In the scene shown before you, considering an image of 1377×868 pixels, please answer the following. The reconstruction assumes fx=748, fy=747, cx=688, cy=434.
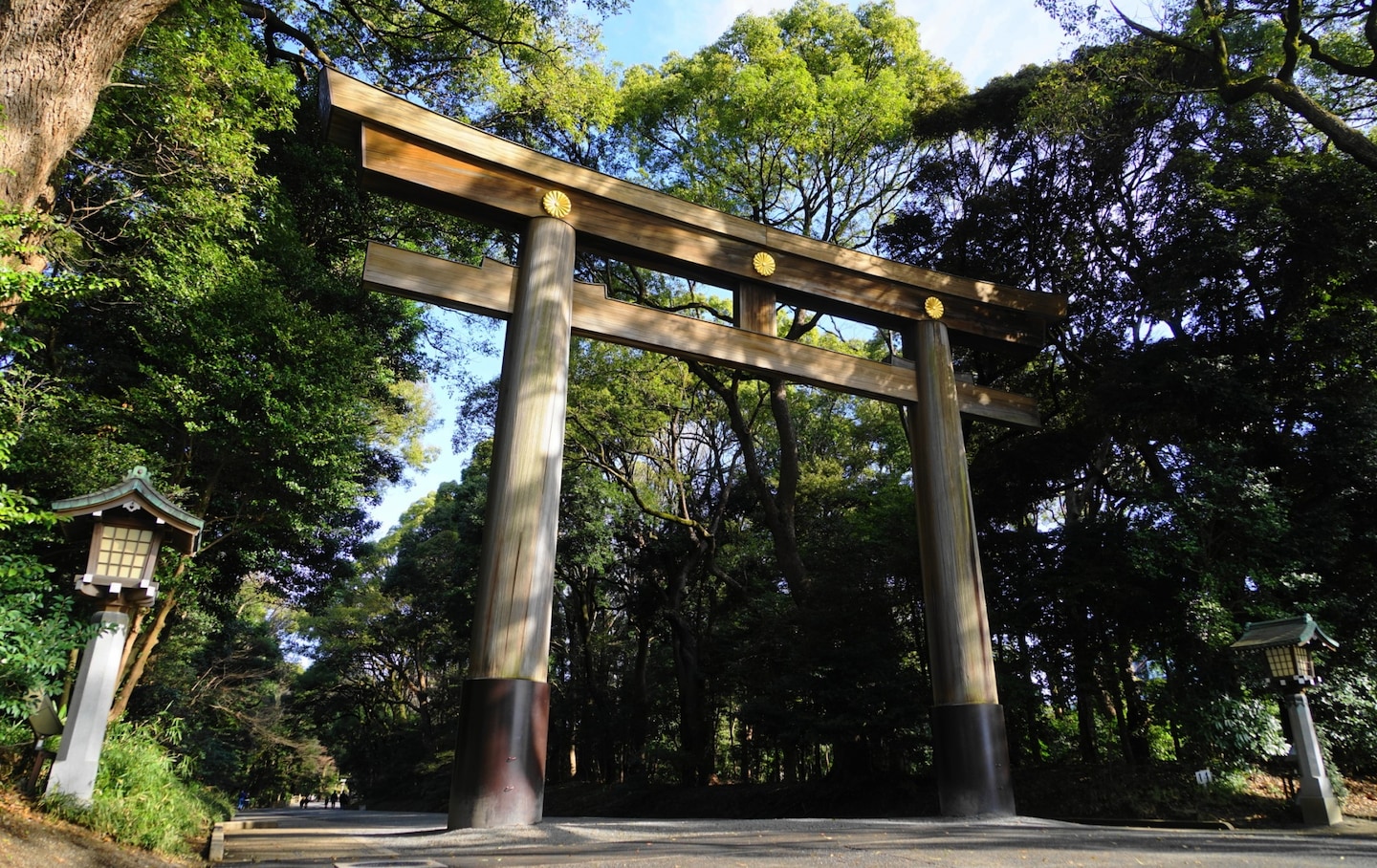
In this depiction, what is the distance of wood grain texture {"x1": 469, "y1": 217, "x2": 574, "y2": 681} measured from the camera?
196 inches

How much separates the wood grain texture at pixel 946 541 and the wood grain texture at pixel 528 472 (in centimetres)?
362

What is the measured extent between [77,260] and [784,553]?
30.3 feet

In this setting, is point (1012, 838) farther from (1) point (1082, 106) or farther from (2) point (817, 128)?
(2) point (817, 128)

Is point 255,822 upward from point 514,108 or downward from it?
downward

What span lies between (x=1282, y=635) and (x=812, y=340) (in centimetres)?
885

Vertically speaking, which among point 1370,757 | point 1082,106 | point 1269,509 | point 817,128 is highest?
point 817,128

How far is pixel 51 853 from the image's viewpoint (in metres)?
3.71

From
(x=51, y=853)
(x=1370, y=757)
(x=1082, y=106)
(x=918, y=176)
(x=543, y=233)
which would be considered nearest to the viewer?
(x=51, y=853)

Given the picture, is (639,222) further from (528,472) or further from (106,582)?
(106,582)

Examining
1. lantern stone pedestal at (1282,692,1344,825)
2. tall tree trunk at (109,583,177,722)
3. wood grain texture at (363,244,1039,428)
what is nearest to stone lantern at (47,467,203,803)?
wood grain texture at (363,244,1039,428)

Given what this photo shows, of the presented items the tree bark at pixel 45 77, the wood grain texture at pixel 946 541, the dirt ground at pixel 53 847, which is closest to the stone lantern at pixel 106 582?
the dirt ground at pixel 53 847

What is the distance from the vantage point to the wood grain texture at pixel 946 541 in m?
6.55

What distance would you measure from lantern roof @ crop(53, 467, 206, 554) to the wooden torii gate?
2.15m

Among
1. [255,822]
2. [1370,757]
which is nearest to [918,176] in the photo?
[1370,757]
